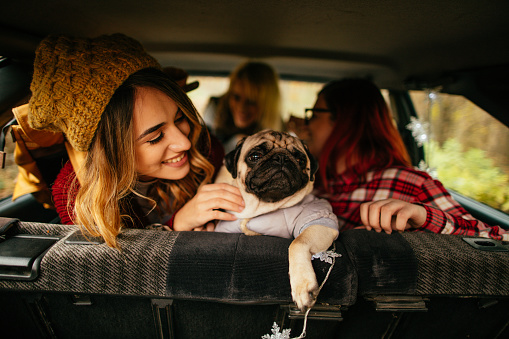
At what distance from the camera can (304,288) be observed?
A: 0.86m

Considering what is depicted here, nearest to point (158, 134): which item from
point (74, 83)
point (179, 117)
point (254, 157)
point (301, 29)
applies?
point (179, 117)

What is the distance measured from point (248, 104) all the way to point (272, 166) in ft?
5.93

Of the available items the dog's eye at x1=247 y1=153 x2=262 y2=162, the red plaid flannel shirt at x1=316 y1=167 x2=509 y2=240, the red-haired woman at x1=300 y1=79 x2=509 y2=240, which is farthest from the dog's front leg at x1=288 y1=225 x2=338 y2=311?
the red plaid flannel shirt at x1=316 y1=167 x2=509 y2=240

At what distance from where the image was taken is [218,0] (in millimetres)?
1312

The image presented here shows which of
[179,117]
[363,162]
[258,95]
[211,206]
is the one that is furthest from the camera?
[258,95]

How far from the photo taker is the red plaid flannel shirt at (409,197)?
1332 mm

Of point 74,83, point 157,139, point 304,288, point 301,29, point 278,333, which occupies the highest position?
point 301,29

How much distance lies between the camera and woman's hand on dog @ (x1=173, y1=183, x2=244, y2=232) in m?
1.29

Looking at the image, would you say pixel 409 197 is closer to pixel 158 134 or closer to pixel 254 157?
pixel 254 157

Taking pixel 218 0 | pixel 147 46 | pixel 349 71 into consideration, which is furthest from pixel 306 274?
pixel 349 71

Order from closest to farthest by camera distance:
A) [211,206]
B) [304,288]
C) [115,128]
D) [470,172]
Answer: [304,288] → [115,128] → [211,206] → [470,172]

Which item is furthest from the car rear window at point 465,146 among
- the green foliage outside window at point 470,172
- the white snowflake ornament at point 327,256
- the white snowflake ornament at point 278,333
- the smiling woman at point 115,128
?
the smiling woman at point 115,128

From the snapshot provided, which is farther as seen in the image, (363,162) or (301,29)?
(363,162)

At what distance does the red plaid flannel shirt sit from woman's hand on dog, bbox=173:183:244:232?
87cm
